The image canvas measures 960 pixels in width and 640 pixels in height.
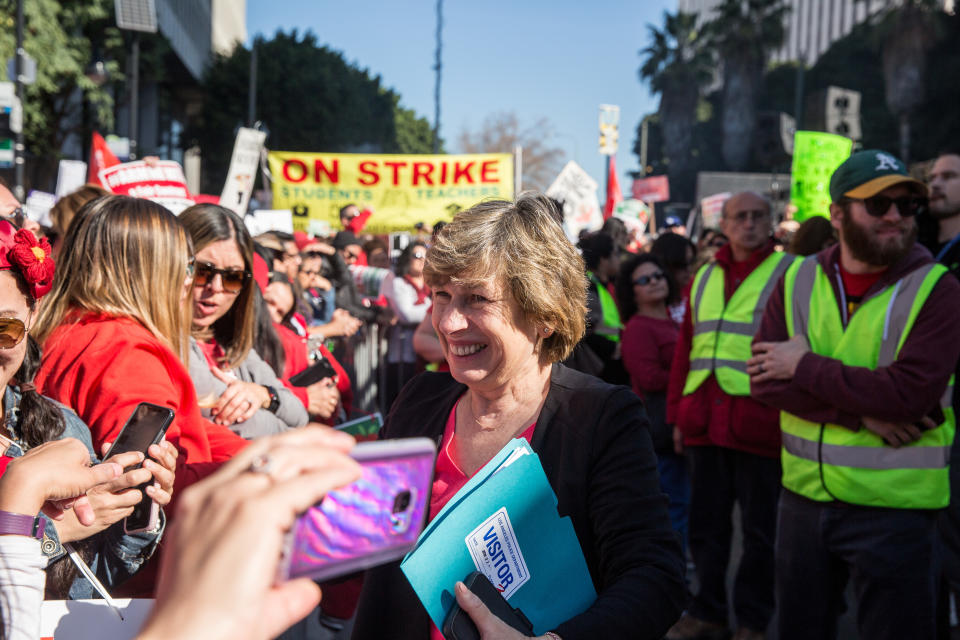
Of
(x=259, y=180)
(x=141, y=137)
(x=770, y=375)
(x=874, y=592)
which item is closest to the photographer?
(x=874, y=592)

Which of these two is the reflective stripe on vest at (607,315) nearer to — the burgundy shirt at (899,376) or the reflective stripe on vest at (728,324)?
the reflective stripe on vest at (728,324)

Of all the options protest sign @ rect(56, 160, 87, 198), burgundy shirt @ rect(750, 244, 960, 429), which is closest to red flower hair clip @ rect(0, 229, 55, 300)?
burgundy shirt @ rect(750, 244, 960, 429)

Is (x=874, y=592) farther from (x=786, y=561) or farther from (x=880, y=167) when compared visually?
(x=880, y=167)

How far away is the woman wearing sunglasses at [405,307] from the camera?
778 cm

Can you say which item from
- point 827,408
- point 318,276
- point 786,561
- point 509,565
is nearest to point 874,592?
point 786,561

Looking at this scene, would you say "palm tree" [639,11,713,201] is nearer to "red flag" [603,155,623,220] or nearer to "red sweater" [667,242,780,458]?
"red flag" [603,155,623,220]

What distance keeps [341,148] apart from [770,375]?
45330 millimetres

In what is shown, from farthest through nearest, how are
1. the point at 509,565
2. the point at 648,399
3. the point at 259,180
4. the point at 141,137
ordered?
the point at 259,180 < the point at 141,137 < the point at 648,399 < the point at 509,565

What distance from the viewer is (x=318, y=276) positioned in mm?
7867

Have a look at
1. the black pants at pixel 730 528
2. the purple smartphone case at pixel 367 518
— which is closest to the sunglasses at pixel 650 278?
the black pants at pixel 730 528

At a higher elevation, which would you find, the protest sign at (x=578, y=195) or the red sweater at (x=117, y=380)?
the protest sign at (x=578, y=195)

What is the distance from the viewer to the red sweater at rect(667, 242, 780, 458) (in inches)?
162

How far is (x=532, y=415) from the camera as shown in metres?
2.11

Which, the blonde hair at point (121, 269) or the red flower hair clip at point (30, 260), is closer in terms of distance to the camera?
the red flower hair clip at point (30, 260)
